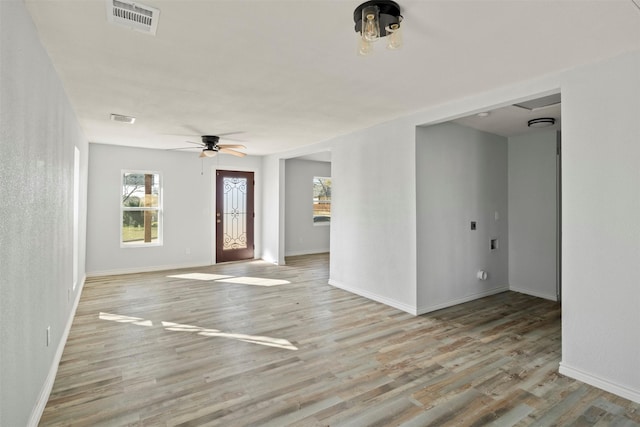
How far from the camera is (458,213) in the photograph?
4598 mm

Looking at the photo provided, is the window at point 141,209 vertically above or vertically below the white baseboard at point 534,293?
above

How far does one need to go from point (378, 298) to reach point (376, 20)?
3.66m

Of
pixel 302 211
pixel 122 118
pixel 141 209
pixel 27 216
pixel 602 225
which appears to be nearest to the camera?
pixel 27 216

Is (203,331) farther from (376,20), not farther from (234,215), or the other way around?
(234,215)

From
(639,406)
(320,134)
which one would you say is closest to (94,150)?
(320,134)

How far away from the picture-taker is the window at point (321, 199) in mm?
9312

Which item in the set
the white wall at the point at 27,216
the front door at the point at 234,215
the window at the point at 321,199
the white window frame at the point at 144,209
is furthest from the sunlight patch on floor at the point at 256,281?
the window at the point at 321,199

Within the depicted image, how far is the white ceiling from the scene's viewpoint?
1.90 meters

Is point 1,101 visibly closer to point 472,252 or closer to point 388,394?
point 388,394

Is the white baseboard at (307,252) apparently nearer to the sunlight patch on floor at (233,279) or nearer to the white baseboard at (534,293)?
the sunlight patch on floor at (233,279)

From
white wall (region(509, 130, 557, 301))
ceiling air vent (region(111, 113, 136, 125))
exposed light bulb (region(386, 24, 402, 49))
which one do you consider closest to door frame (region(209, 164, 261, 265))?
ceiling air vent (region(111, 113, 136, 125))

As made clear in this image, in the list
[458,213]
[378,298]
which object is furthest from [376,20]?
[378,298]

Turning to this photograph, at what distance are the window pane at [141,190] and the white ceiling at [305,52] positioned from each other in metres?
2.84

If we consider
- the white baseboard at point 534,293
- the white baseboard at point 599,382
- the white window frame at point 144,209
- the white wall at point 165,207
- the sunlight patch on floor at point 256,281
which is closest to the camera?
the white baseboard at point 599,382
